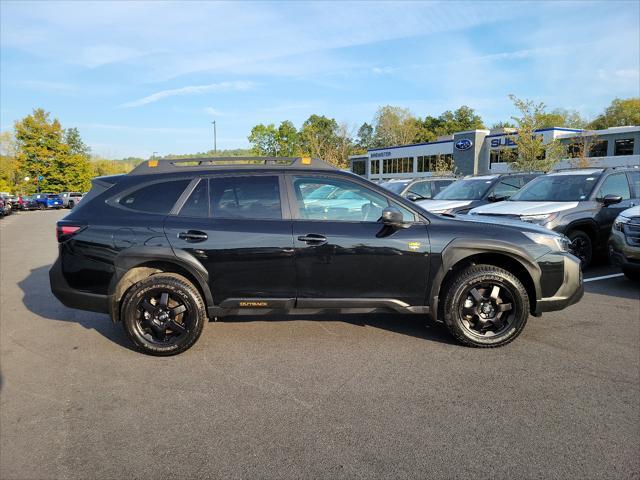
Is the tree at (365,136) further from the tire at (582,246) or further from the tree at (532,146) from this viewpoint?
the tire at (582,246)

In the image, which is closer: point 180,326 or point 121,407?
point 121,407

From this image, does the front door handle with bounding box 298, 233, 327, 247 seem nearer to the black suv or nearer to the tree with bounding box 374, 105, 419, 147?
the black suv

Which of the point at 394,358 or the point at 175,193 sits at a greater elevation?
the point at 175,193

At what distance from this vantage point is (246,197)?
4465mm

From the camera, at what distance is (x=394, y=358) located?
4.15 m

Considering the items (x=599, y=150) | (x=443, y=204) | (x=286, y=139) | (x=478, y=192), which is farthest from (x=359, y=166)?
(x=443, y=204)

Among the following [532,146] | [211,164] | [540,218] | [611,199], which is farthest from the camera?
[532,146]

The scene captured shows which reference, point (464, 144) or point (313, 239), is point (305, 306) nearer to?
point (313, 239)

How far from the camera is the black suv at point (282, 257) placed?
426 centimetres

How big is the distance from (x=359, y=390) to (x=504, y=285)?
183 centimetres

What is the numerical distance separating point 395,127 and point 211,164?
8831cm

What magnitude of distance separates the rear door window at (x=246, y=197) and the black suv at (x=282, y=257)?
0.04 ft

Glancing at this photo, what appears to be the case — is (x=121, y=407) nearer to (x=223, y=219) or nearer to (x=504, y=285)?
(x=223, y=219)

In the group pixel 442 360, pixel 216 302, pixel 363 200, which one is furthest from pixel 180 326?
pixel 442 360
